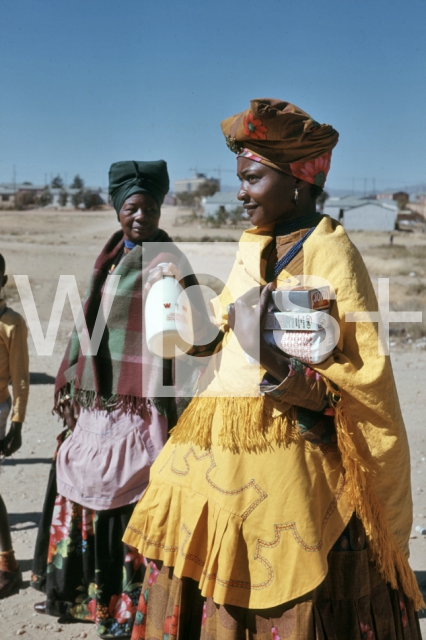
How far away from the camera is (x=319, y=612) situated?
210 cm

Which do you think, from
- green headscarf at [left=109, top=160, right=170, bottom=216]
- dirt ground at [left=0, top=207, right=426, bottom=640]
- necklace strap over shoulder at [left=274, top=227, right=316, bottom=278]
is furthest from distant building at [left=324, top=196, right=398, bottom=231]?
necklace strap over shoulder at [left=274, top=227, right=316, bottom=278]

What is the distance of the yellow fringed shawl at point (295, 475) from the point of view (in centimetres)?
207

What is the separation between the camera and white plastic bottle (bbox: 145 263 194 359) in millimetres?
2502

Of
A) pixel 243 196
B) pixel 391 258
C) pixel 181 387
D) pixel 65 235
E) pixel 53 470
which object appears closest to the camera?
pixel 243 196

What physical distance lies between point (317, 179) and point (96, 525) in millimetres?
2076

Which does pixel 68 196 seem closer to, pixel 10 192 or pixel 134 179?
pixel 10 192

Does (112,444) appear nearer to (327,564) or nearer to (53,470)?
(53,470)

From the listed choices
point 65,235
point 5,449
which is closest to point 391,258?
point 65,235

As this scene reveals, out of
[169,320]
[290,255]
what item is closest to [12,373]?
[169,320]

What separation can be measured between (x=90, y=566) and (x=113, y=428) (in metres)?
0.77

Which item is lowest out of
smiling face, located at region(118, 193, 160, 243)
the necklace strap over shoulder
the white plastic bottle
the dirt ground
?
the dirt ground

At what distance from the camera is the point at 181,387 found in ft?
10.6

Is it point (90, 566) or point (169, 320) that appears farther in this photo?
point (90, 566)

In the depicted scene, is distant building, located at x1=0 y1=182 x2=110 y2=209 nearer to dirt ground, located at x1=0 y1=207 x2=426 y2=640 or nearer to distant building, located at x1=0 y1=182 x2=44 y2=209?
distant building, located at x1=0 y1=182 x2=44 y2=209
